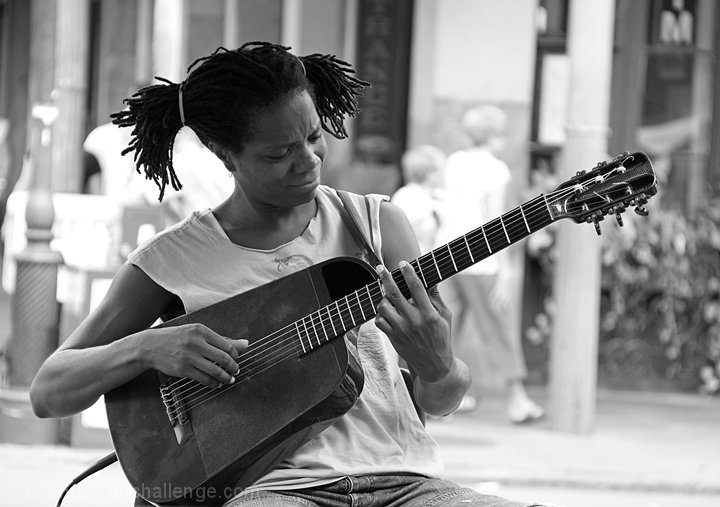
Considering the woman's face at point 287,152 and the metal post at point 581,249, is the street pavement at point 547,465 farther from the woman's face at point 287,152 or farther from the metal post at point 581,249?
the woman's face at point 287,152

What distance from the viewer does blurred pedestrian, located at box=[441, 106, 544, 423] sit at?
8023mm

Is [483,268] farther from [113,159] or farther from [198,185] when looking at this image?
[113,159]

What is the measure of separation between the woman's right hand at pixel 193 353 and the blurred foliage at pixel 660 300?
696cm

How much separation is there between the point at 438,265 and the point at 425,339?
142mm

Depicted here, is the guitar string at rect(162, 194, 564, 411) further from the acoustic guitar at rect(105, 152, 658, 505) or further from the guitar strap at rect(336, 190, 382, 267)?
the guitar strap at rect(336, 190, 382, 267)

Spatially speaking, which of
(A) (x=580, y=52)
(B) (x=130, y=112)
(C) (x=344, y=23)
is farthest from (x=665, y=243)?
(B) (x=130, y=112)

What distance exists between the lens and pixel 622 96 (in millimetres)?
10555

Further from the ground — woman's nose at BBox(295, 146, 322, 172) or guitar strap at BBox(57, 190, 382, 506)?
woman's nose at BBox(295, 146, 322, 172)

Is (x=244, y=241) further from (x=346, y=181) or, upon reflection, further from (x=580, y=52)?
(x=346, y=181)

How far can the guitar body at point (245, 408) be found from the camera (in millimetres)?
2553

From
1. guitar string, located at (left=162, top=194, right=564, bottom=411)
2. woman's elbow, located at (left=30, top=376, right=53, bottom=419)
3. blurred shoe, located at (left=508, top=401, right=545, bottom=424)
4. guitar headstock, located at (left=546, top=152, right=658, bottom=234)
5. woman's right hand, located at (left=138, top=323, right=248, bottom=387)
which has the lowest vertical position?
blurred shoe, located at (left=508, top=401, right=545, bottom=424)

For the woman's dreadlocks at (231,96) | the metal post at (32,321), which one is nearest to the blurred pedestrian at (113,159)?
the metal post at (32,321)

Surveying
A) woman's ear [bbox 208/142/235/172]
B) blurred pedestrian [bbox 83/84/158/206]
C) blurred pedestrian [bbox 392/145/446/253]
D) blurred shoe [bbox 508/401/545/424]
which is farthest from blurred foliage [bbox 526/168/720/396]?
woman's ear [bbox 208/142/235/172]

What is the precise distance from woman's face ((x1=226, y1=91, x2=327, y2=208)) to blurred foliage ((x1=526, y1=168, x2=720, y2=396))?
6.84 meters
